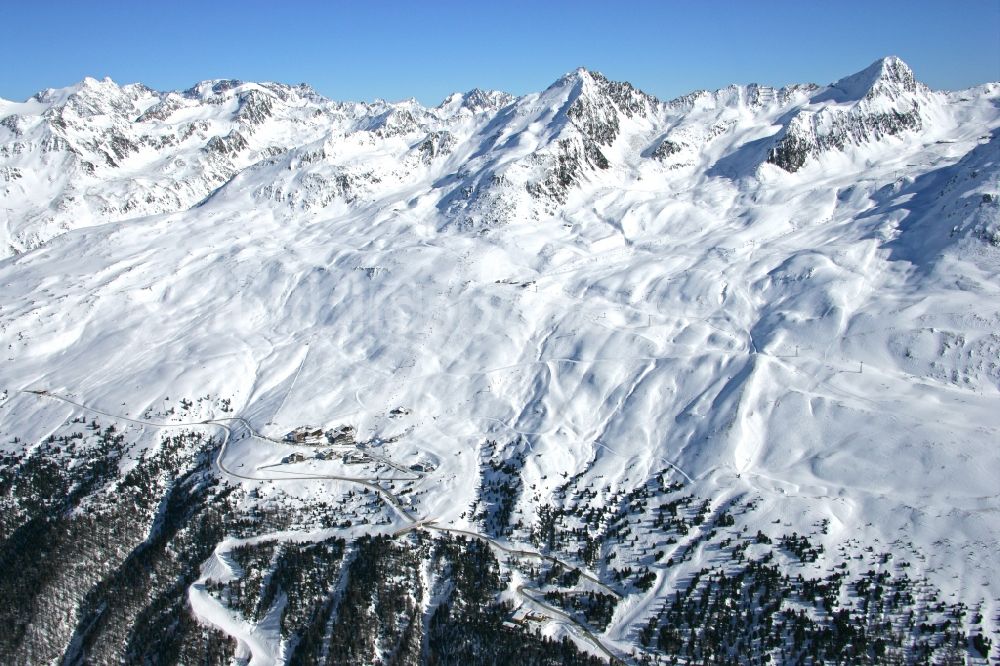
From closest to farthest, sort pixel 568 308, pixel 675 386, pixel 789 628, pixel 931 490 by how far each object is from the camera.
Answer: pixel 789 628, pixel 931 490, pixel 675 386, pixel 568 308

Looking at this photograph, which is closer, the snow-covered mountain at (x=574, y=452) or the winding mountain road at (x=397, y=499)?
the snow-covered mountain at (x=574, y=452)

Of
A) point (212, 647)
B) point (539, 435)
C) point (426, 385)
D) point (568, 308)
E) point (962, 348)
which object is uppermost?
point (568, 308)

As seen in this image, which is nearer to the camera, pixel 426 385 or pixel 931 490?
pixel 931 490

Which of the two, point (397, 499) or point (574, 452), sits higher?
point (574, 452)

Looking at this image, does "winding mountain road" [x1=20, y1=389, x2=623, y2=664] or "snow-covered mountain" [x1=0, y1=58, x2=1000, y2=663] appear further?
"winding mountain road" [x1=20, y1=389, x2=623, y2=664]

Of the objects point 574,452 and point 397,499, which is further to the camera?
point 574,452

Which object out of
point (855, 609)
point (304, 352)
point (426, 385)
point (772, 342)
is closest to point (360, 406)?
point (426, 385)

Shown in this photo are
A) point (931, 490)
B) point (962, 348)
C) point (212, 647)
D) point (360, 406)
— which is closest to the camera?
point (212, 647)

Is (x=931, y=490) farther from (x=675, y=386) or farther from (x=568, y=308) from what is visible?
(x=568, y=308)

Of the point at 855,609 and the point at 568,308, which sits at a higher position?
the point at 568,308
